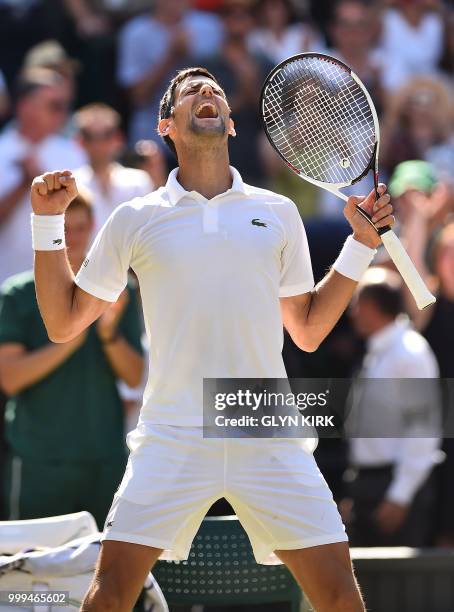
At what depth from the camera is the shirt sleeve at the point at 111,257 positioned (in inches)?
147

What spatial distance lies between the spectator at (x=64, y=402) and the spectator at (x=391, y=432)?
128 centimetres

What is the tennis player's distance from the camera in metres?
3.56

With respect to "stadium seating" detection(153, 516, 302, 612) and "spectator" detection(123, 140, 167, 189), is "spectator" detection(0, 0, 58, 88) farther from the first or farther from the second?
"stadium seating" detection(153, 516, 302, 612)

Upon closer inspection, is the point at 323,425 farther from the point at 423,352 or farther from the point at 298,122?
the point at 298,122

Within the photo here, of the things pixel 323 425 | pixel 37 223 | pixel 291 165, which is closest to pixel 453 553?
pixel 323 425

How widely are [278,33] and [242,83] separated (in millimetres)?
1057

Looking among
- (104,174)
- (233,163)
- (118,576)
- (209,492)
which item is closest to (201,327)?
(209,492)

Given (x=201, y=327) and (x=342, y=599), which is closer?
(x=342, y=599)

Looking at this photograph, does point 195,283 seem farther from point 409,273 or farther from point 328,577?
point 328,577

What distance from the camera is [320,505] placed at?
11.9 ft

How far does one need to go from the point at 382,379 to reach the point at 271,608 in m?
1.30

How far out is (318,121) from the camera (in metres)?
4.27

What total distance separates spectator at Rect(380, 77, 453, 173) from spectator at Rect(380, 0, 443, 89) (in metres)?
0.82

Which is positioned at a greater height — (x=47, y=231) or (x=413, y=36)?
(x=413, y=36)
